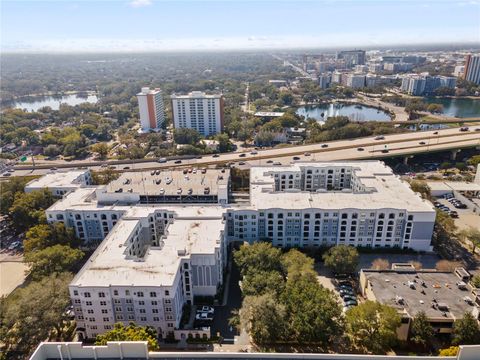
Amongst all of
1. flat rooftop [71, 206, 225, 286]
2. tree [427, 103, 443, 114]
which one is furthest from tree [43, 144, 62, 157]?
tree [427, 103, 443, 114]

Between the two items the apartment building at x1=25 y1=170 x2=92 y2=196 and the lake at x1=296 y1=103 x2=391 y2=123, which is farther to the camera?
the lake at x1=296 y1=103 x2=391 y2=123

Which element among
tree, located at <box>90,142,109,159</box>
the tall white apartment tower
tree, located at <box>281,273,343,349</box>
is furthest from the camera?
the tall white apartment tower

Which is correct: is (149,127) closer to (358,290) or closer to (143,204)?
(143,204)

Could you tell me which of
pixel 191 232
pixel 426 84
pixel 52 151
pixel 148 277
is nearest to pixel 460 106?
pixel 426 84

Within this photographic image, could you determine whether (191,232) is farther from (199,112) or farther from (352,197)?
(199,112)

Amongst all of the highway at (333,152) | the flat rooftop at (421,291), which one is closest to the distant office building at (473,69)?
the highway at (333,152)

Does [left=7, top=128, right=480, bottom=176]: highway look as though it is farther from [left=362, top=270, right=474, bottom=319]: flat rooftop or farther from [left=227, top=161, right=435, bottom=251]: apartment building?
[left=362, top=270, right=474, bottom=319]: flat rooftop

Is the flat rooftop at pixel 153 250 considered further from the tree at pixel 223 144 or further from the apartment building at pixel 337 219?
the tree at pixel 223 144
